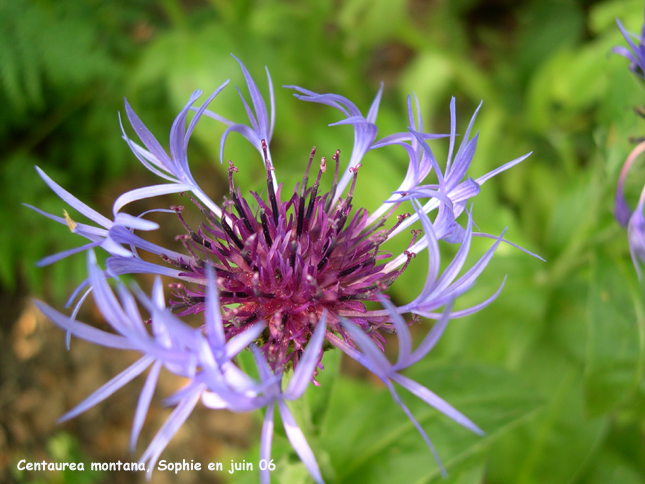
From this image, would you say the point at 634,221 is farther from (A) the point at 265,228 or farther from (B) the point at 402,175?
(B) the point at 402,175

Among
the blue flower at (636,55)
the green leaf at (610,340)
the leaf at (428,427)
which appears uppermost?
the blue flower at (636,55)

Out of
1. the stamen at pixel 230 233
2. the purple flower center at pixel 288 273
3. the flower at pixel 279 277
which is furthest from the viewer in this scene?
the stamen at pixel 230 233

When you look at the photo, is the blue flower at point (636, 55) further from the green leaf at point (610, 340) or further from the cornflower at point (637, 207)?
the green leaf at point (610, 340)

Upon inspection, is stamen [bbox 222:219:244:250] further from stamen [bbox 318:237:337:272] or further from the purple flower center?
stamen [bbox 318:237:337:272]

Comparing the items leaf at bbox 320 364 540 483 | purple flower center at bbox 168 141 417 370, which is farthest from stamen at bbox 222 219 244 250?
leaf at bbox 320 364 540 483

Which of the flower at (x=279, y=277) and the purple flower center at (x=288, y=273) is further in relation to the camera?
the purple flower center at (x=288, y=273)

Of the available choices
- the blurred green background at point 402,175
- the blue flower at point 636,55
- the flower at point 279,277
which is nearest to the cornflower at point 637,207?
the blue flower at point 636,55

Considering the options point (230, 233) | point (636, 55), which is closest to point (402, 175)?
point (636, 55)
